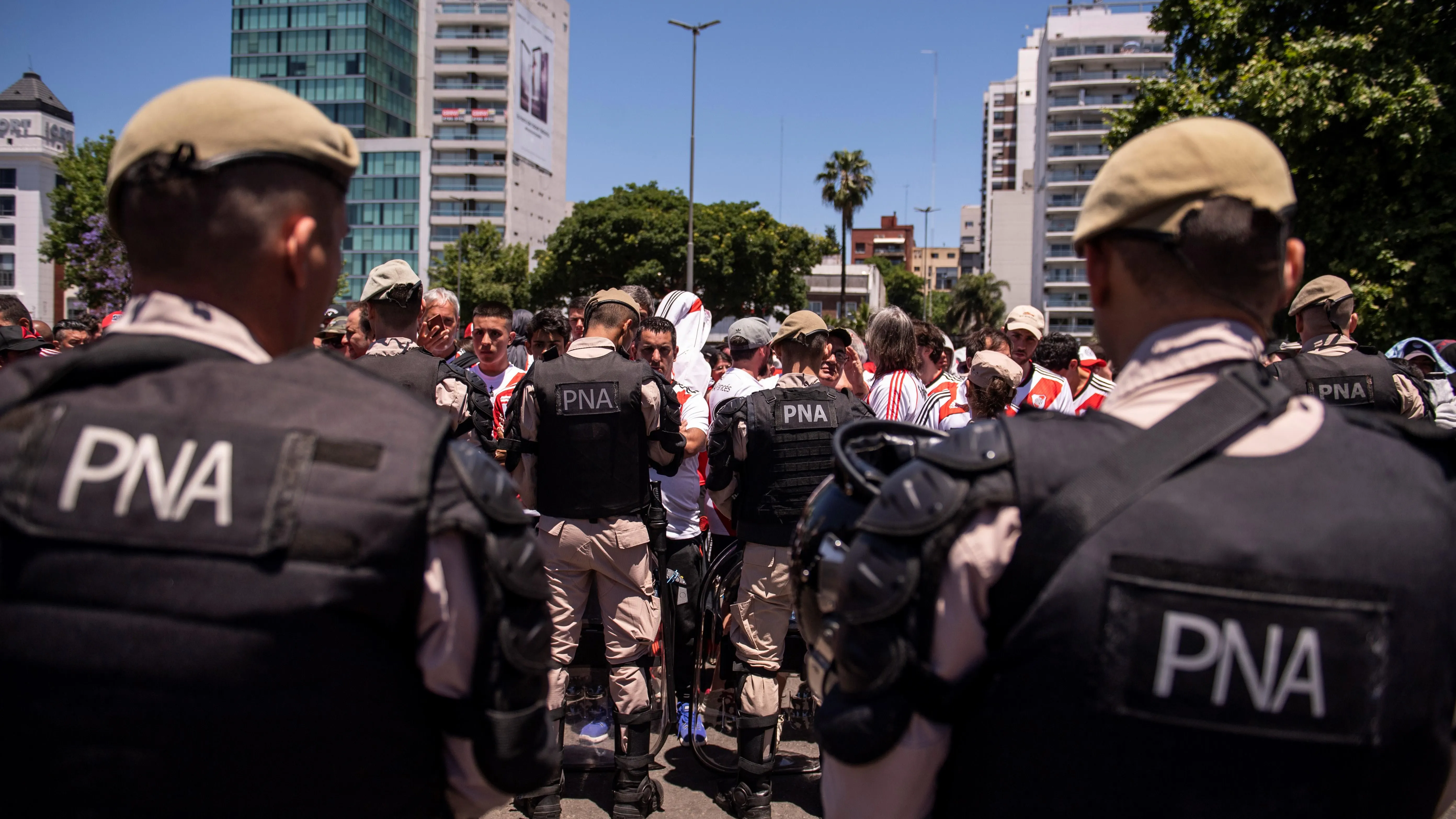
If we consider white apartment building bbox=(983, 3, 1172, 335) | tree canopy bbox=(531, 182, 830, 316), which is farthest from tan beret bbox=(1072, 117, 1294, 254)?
white apartment building bbox=(983, 3, 1172, 335)

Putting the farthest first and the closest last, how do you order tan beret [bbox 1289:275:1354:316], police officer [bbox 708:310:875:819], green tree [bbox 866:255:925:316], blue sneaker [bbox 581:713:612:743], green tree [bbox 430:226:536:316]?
green tree [bbox 866:255:925:316], green tree [bbox 430:226:536:316], tan beret [bbox 1289:275:1354:316], blue sneaker [bbox 581:713:612:743], police officer [bbox 708:310:875:819]

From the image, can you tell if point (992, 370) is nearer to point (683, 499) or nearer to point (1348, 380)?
point (683, 499)

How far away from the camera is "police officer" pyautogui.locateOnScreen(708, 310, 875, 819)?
14.8 feet

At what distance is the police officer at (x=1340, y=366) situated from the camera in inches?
211

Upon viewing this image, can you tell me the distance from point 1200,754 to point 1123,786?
0.12m

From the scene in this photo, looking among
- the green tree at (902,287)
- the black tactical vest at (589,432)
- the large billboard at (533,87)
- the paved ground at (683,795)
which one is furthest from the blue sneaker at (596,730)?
the green tree at (902,287)

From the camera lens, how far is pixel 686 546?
18.6ft

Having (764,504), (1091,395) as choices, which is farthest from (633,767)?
(1091,395)

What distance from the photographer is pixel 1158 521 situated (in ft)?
4.34

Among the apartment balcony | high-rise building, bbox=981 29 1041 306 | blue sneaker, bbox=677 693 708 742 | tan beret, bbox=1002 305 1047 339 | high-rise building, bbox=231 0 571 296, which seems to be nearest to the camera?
blue sneaker, bbox=677 693 708 742

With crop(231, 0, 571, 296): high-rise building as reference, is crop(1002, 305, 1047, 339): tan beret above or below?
below

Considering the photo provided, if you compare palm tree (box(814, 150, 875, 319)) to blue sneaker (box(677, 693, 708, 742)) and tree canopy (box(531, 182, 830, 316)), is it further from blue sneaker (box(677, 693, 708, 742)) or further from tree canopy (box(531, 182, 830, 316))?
blue sneaker (box(677, 693, 708, 742))

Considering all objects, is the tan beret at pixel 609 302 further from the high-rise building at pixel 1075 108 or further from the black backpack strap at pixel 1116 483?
the high-rise building at pixel 1075 108

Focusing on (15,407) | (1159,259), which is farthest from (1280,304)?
(15,407)
